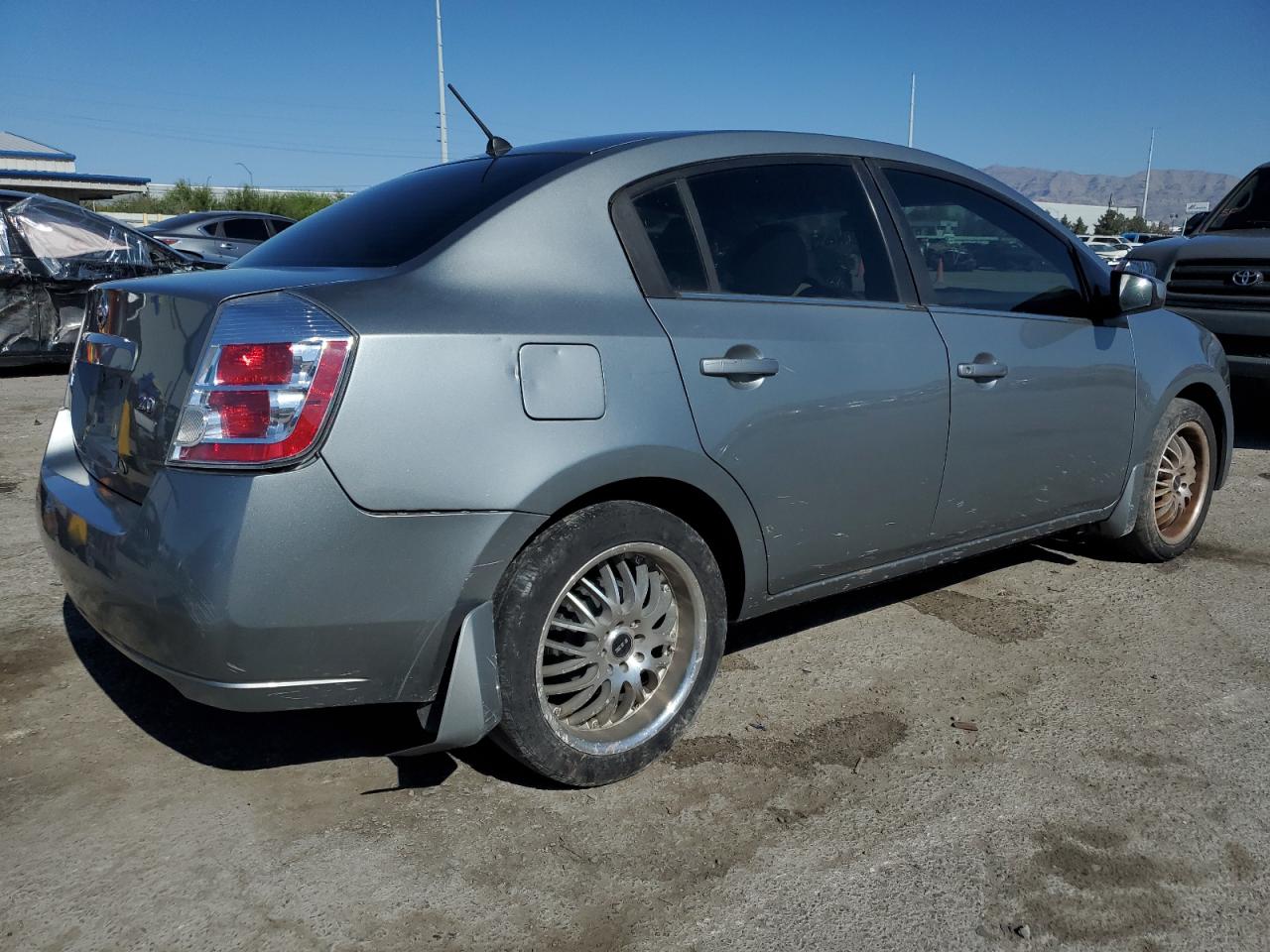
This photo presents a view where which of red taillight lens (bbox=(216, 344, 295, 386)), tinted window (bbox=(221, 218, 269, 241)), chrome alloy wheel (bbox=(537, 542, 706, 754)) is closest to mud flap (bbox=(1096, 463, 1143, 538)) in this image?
chrome alloy wheel (bbox=(537, 542, 706, 754))

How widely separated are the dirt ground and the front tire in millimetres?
149

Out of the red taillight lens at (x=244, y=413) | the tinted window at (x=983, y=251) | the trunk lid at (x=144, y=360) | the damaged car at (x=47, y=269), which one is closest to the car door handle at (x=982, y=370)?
the tinted window at (x=983, y=251)

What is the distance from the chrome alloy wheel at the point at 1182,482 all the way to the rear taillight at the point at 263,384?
3.69 m

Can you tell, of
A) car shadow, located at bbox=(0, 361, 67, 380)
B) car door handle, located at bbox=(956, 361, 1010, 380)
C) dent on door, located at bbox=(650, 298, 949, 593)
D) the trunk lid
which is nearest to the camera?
the trunk lid

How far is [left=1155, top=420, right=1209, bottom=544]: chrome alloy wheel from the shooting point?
4.65 meters

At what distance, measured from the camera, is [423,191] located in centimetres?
318

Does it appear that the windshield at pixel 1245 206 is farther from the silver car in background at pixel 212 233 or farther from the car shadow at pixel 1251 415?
the silver car in background at pixel 212 233

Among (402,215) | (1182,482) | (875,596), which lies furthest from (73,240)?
(1182,482)

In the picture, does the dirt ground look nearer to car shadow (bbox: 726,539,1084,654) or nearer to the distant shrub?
car shadow (bbox: 726,539,1084,654)

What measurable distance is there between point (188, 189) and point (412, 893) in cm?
6642

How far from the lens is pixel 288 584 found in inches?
87.4

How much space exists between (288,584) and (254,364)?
47 cm

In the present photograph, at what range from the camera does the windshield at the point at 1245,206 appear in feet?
26.7

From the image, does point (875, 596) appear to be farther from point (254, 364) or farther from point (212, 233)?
point (212, 233)
